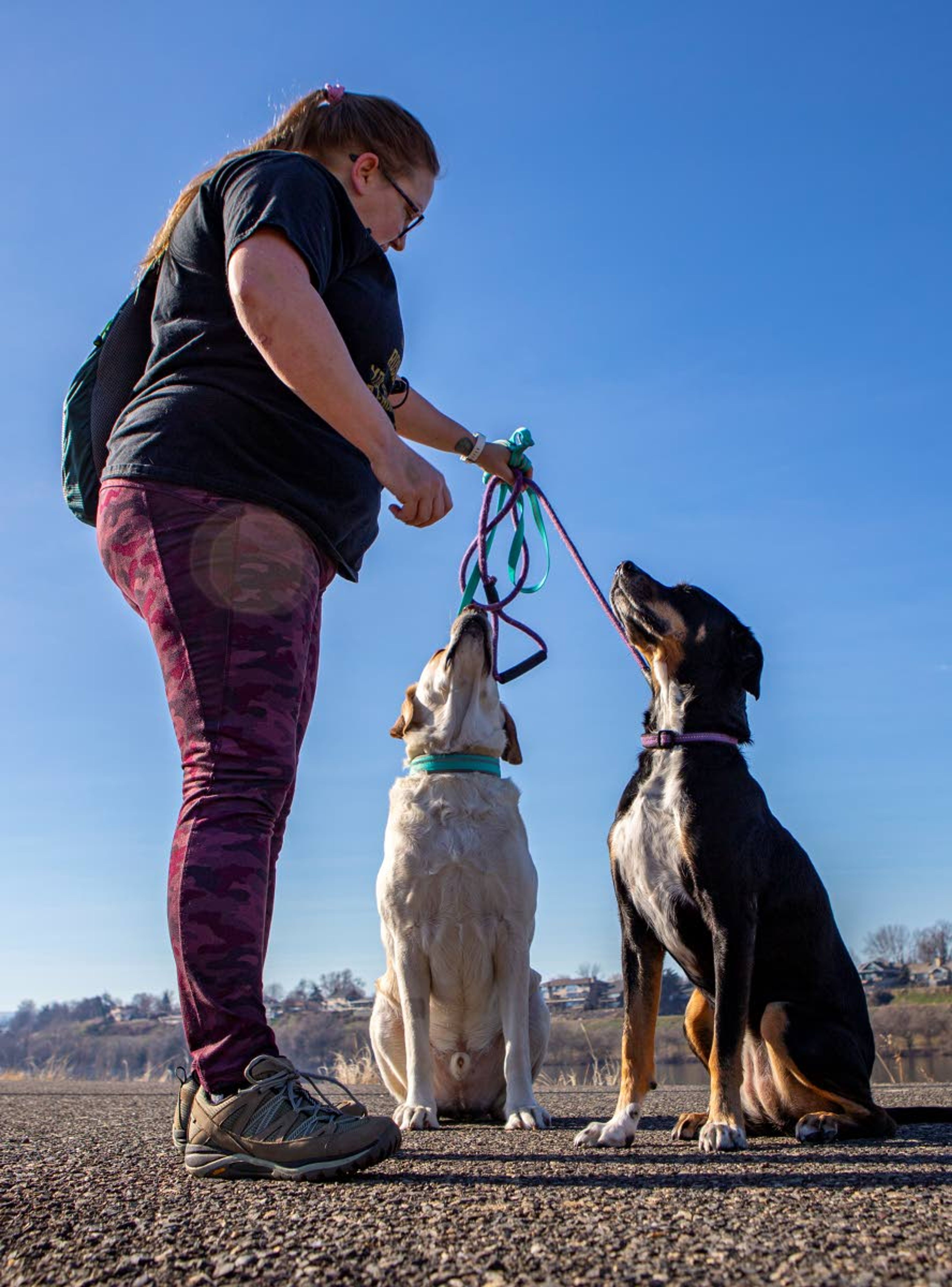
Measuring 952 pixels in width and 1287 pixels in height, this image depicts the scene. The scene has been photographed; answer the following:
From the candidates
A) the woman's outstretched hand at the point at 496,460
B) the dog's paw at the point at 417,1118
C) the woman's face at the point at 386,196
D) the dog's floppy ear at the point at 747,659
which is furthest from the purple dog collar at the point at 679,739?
the woman's face at the point at 386,196

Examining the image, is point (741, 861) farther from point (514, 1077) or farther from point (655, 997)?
point (514, 1077)

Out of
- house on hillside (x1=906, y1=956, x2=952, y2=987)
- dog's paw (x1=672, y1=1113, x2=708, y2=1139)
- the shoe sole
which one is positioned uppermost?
house on hillside (x1=906, y1=956, x2=952, y2=987)

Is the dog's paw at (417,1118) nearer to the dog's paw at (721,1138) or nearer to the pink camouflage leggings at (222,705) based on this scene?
the dog's paw at (721,1138)

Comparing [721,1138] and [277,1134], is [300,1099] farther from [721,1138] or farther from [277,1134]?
[721,1138]

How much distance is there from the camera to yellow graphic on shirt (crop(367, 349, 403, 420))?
10.3ft

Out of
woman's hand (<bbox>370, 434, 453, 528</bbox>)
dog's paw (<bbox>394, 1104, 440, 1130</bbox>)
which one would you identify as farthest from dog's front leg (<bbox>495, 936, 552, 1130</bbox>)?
woman's hand (<bbox>370, 434, 453, 528</bbox>)

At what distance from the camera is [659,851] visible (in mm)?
3658

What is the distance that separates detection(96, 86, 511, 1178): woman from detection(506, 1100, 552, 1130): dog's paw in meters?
1.81

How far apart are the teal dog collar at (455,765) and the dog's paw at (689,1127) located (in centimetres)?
200

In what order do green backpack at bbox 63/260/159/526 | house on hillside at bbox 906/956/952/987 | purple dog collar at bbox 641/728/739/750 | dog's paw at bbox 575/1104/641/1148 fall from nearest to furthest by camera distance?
1. green backpack at bbox 63/260/159/526
2. dog's paw at bbox 575/1104/641/1148
3. purple dog collar at bbox 641/728/739/750
4. house on hillside at bbox 906/956/952/987

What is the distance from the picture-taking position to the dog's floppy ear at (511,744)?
5.64 meters

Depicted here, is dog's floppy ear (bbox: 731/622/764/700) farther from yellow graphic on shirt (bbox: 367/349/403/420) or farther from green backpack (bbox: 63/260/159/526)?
green backpack (bbox: 63/260/159/526)

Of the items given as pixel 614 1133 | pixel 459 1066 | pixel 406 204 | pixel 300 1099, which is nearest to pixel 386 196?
pixel 406 204

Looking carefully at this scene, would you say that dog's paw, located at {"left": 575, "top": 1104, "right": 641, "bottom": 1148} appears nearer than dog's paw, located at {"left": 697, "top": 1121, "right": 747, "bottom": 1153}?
No
